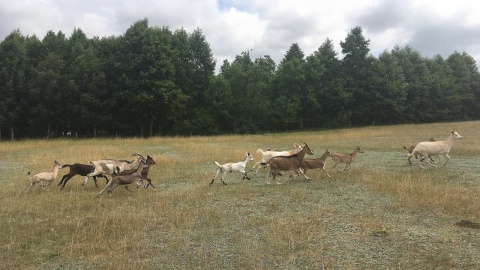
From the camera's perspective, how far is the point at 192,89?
2255 inches

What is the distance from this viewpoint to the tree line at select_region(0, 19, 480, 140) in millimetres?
46375

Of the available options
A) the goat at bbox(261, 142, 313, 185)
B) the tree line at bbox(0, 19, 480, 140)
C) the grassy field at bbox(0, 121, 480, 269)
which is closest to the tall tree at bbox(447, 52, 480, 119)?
the tree line at bbox(0, 19, 480, 140)

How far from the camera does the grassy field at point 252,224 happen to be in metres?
6.86

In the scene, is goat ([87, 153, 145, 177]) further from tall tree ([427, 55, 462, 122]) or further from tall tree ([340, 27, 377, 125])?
tall tree ([427, 55, 462, 122])

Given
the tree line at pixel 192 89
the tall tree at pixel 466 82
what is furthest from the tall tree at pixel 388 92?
the tall tree at pixel 466 82

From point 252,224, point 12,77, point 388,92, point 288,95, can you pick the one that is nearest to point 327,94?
point 288,95

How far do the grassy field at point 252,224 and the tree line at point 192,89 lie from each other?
34.4m

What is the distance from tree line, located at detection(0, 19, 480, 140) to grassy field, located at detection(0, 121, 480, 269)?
113ft

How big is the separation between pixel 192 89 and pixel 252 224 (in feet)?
163

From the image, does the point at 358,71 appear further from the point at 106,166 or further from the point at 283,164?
the point at 106,166

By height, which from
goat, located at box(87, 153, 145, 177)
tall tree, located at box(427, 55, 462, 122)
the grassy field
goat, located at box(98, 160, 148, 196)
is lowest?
the grassy field

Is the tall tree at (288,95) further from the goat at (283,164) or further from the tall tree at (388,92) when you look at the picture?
the goat at (283,164)

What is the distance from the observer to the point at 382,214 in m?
9.64

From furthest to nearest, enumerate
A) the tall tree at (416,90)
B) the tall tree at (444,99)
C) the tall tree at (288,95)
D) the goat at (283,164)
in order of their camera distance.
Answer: the tall tree at (444,99)
the tall tree at (416,90)
the tall tree at (288,95)
the goat at (283,164)
